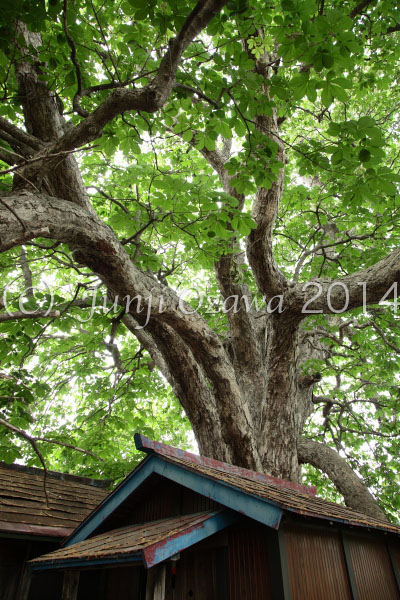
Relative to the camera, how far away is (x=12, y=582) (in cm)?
507

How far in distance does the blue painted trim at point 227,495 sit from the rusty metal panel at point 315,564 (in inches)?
15.2

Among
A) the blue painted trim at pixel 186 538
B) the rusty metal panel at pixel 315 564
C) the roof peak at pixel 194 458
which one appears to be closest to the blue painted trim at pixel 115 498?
the roof peak at pixel 194 458

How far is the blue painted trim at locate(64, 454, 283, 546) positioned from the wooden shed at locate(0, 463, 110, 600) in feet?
2.36

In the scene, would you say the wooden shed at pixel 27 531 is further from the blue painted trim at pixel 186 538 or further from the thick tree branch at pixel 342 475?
the thick tree branch at pixel 342 475

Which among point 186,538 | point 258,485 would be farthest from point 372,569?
point 186,538

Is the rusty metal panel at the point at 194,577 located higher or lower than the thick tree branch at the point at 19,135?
lower

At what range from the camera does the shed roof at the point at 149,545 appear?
101 inches

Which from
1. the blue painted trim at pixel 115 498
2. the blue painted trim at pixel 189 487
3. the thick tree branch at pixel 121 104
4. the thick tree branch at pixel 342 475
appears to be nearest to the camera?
the blue painted trim at pixel 189 487

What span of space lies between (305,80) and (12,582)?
6.84 m

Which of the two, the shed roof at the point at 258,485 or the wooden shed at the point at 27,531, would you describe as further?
the wooden shed at the point at 27,531

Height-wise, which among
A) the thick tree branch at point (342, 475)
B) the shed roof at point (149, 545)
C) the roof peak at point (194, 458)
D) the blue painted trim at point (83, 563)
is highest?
the thick tree branch at point (342, 475)

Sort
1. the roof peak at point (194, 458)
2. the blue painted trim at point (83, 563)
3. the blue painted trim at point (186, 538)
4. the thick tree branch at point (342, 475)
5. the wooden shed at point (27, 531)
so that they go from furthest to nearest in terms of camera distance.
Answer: the thick tree branch at point (342, 475), the wooden shed at point (27, 531), the roof peak at point (194, 458), the blue painted trim at point (83, 563), the blue painted trim at point (186, 538)

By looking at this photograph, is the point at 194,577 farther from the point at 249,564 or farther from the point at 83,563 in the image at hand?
the point at 83,563

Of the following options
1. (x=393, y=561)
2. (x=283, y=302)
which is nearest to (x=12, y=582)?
(x=393, y=561)
